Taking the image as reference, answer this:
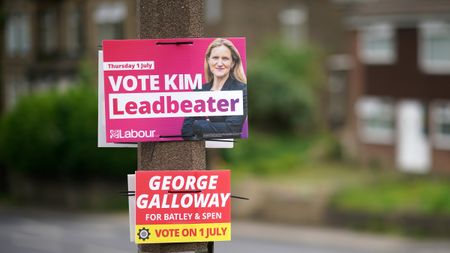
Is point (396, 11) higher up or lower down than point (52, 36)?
lower down

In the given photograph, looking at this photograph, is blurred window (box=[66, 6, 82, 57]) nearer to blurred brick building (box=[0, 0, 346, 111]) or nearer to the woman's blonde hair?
blurred brick building (box=[0, 0, 346, 111])

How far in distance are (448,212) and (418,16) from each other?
8.96 metres

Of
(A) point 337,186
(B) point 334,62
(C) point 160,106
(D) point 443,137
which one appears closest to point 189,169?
(C) point 160,106

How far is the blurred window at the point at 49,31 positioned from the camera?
49.0 metres

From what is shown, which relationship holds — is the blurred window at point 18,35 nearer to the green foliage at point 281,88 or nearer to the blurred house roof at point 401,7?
the green foliage at point 281,88

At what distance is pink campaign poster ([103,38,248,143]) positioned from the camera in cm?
724

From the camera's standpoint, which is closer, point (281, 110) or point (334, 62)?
point (281, 110)

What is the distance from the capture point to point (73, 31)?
156ft

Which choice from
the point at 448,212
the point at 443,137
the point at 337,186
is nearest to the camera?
the point at 448,212

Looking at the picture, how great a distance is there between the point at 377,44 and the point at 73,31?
55.4 ft

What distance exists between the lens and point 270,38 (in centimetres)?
4384

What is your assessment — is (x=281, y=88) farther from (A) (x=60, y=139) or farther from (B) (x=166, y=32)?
(B) (x=166, y=32)

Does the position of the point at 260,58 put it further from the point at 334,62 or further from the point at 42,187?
the point at 42,187

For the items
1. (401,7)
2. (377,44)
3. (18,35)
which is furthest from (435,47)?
(18,35)
